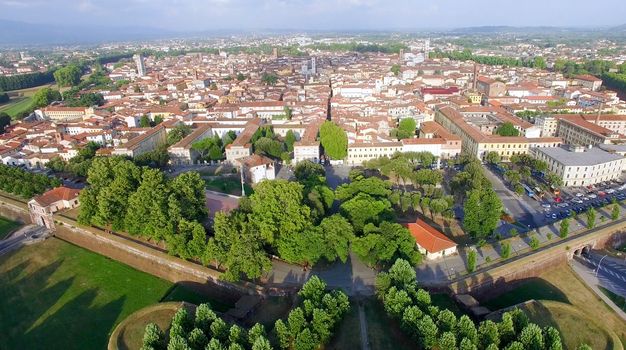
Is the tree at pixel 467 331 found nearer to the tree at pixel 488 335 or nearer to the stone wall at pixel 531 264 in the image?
the tree at pixel 488 335

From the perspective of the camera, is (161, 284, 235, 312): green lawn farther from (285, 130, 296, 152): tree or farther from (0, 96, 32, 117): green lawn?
(0, 96, 32, 117): green lawn

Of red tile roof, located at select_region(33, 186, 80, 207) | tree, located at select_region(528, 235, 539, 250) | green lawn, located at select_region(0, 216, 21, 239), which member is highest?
red tile roof, located at select_region(33, 186, 80, 207)

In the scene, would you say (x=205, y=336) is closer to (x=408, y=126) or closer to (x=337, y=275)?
(x=337, y=275)

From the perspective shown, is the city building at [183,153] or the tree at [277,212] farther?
the city building at [183,153]

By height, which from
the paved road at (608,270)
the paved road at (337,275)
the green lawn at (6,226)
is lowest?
the paved road at (608,270)

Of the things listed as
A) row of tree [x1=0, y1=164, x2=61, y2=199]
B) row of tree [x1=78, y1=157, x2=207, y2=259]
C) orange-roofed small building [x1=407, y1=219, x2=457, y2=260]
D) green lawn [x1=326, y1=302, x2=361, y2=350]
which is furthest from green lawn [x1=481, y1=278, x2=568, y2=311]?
row of tree [x1=0, y1=164, x2=61, y2=199]

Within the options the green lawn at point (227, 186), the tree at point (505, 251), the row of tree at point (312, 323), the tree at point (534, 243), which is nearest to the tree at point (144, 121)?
the green lawn at point (227, 186)

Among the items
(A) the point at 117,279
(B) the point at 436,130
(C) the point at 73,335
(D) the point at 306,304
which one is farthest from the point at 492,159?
(C) the point at 73,335
